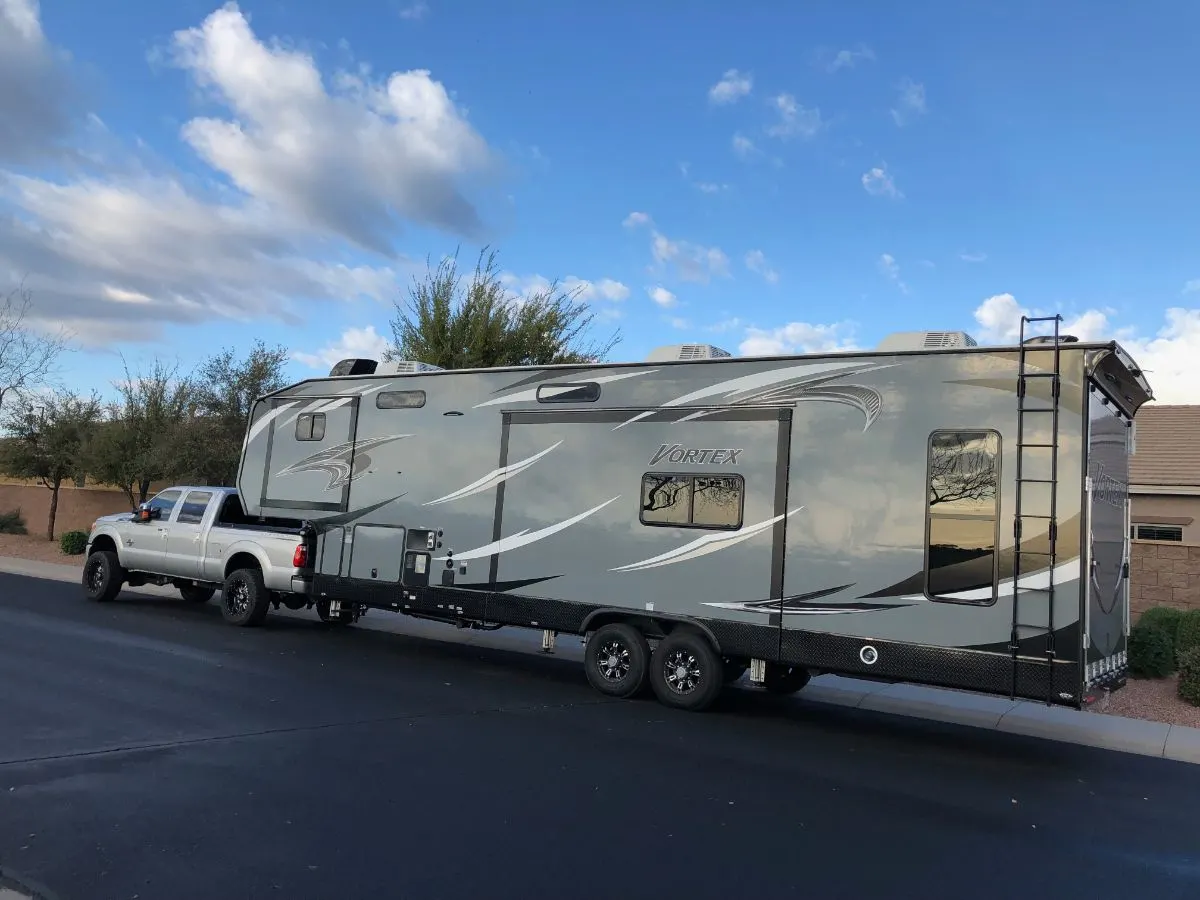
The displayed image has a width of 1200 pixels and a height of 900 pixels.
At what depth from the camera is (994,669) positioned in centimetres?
753

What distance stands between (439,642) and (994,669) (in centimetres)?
827

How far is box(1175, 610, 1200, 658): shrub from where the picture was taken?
11562mm

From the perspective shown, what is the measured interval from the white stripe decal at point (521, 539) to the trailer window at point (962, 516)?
3.24 meters

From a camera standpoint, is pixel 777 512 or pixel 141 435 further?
pixel 141 435

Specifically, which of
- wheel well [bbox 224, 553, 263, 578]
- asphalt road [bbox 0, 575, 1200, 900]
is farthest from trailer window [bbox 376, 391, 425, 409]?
wheel well [bbox 224, 553, 263, 578]

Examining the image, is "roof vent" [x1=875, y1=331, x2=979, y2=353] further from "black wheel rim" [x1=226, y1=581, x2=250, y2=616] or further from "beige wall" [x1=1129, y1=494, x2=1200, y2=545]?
"beige wall" [x1=1129, y1=494, x2=1200, y2=545]

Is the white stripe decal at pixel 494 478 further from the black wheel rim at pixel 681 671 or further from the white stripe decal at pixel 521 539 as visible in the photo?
the black wheel rim at pixel 681 671

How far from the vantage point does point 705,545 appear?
29.7 ft

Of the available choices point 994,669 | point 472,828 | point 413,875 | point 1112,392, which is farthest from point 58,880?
point 1112,392

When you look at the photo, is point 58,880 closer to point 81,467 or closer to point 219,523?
point 219,523

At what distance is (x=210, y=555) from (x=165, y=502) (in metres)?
1.67

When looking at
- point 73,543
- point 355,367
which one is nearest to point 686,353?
point 355,367

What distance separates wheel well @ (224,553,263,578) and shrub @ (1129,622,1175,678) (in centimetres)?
1210

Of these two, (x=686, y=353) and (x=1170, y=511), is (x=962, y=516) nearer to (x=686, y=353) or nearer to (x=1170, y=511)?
(x=686, y=353)
